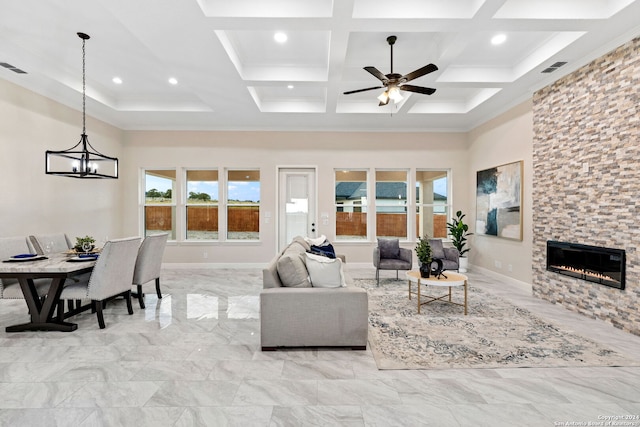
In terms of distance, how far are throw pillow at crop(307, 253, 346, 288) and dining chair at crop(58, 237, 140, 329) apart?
224cm

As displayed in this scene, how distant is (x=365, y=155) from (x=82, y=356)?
577cm

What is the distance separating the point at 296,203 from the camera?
693cm

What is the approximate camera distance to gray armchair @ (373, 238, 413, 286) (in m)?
5.30

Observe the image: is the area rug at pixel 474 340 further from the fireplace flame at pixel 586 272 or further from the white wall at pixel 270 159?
the white wall at pixel 270 159

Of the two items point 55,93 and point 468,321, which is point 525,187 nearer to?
point 468,321

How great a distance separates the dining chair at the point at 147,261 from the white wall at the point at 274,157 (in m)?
2.48

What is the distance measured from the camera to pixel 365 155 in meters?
6.78

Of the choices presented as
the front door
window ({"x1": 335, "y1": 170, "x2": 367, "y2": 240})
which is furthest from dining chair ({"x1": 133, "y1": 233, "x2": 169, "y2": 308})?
window ({"x1": 335, "y1": 170, "x2": 367, "y2": 240})

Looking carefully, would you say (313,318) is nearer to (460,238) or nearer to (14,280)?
(14,280)

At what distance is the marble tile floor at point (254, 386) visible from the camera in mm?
1931

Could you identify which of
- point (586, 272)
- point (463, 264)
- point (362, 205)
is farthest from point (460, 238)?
point (586, 272)

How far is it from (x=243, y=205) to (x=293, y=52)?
377cm

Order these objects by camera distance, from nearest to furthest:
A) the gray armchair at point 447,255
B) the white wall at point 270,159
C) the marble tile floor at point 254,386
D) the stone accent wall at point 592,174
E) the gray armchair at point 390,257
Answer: the marble tile floor at point 254,386, the stone accent wall at point 592,174, the gray armchair at point 390,257, the gray armchair at point 447,255, the white wall at point 270,159

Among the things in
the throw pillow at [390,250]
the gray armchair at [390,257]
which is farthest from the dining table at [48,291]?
the throw pillow at [390,250]
